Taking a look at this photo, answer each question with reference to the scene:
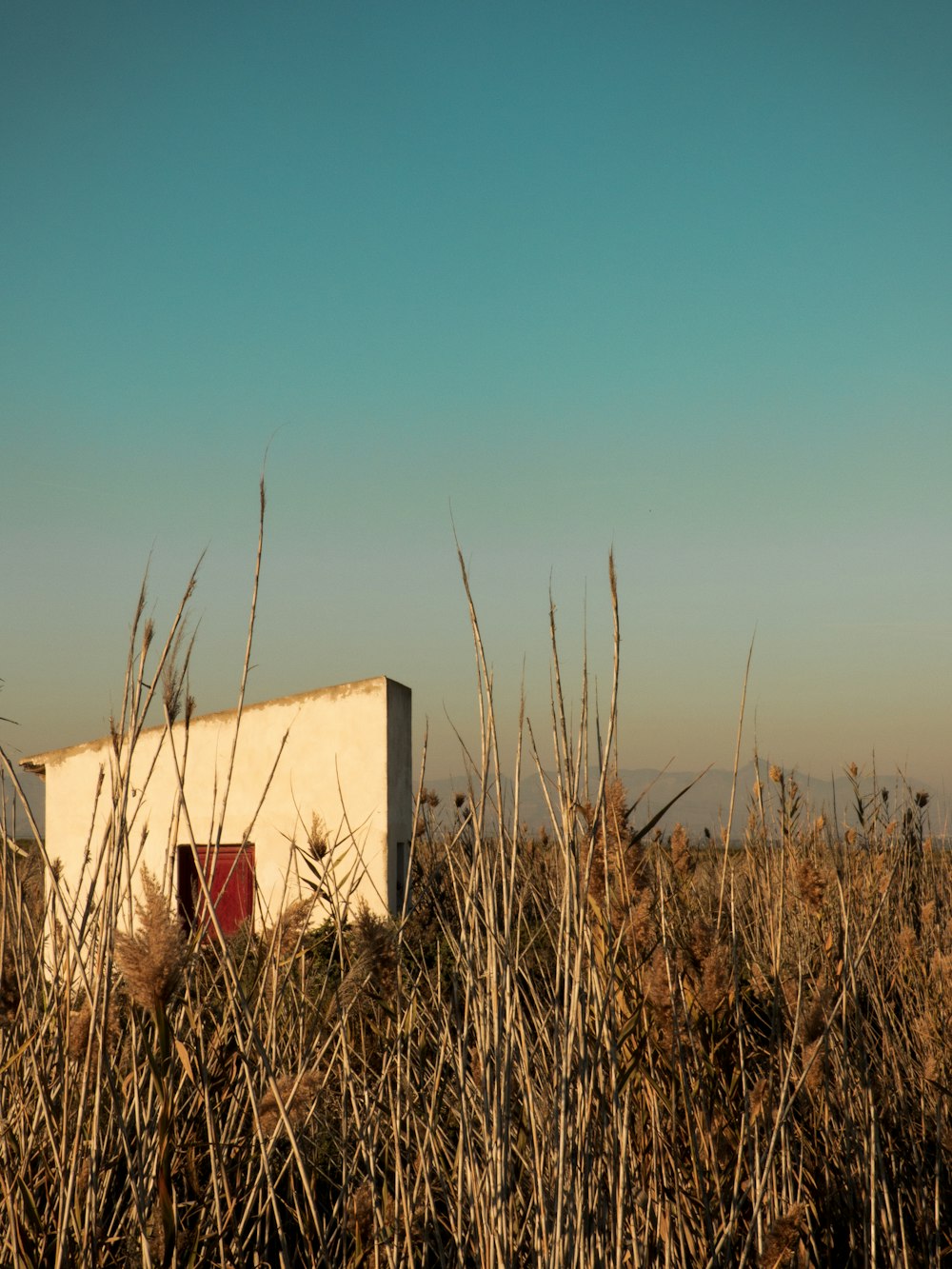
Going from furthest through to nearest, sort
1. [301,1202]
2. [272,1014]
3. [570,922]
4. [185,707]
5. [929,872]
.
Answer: [929,872] → [301,1202] → [185,707] → [272,1014] → [570,922]

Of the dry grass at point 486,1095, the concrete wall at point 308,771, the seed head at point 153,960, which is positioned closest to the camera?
the seed head at point 153,960

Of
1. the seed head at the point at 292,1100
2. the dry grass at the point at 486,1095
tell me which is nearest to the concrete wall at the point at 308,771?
the dry grass at the point at 486,1095

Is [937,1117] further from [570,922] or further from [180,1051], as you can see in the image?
[180,1051]

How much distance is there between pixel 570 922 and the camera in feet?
4.48

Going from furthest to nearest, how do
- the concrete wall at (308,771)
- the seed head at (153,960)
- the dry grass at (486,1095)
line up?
the concrete wall at (308,771) < the dry grass at (486,1095) < the seed head at (153,960)

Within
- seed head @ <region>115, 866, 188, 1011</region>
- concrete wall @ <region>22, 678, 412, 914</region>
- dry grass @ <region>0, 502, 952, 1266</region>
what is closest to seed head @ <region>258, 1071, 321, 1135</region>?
dry grass @ <region>0, 502, 952, 1266</region>

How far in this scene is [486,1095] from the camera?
4.42 feet

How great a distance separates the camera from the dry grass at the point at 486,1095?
4.46 ft

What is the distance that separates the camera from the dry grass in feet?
4.46

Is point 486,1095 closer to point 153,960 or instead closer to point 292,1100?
point 292,1100

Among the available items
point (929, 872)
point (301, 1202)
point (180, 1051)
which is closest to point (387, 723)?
point (929, 872)

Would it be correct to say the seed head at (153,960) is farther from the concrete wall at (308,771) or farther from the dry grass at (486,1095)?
the concrete wall at (308,771)

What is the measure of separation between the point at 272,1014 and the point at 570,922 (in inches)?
19.7

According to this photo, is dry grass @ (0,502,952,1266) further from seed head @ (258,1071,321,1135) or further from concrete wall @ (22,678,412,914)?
concrete wall @ (22,678,412,914)
